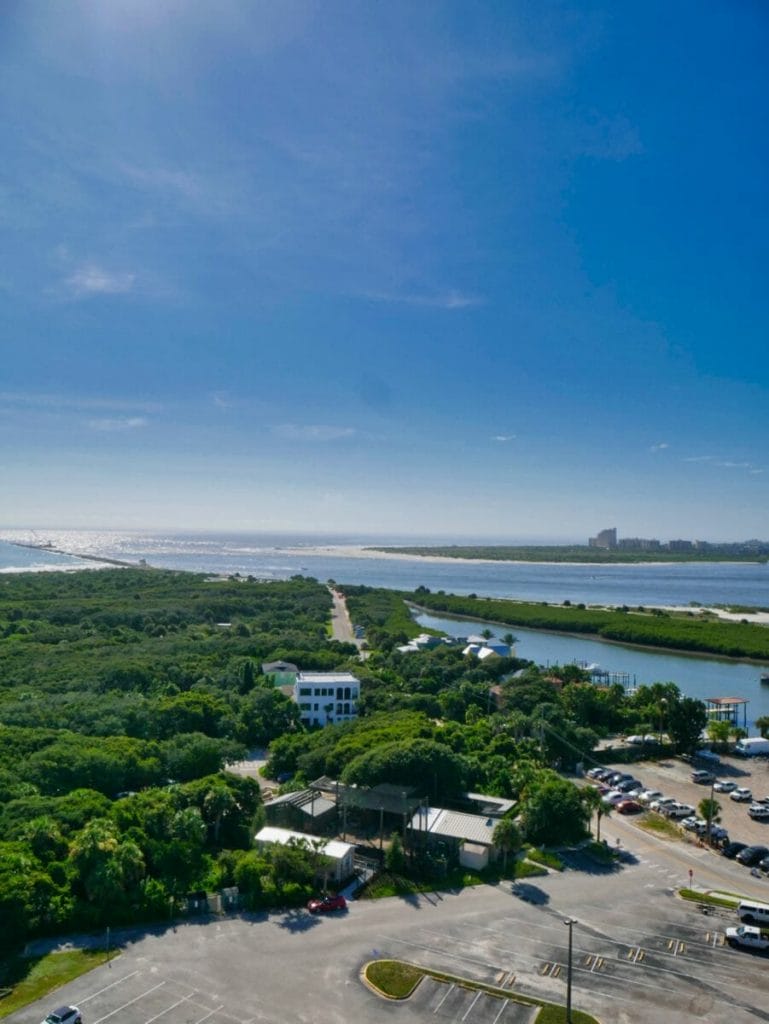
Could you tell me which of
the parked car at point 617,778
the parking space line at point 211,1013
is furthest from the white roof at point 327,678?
the parking space line at point 211,1013

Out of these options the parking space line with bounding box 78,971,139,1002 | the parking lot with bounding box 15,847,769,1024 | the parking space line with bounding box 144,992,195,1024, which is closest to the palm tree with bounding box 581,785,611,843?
the parking lot with bounding box 15,847,769,1024

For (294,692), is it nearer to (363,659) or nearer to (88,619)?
(363,659)

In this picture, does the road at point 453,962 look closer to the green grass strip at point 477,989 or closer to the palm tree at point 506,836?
the green grass strip at point 477,989

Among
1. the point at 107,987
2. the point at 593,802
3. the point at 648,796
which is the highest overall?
the point at 593,802

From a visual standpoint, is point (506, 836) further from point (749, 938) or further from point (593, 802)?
point (749, 938)

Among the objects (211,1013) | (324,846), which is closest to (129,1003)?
(211,1013)
